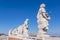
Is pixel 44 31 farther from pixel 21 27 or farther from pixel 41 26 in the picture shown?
pixel 21 27

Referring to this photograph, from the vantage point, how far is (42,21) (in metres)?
18.8

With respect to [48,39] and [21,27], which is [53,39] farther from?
[21,27]

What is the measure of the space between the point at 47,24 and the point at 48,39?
209cm

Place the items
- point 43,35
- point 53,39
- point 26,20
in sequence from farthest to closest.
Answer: point 26,20
point 43,35
point 53,39

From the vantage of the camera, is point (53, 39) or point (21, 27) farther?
point (21, 27)

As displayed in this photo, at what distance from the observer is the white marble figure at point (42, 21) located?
1865cm

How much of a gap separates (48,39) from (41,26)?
2.06 m

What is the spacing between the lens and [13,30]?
26703 mm

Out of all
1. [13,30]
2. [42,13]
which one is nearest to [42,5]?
[42,13]

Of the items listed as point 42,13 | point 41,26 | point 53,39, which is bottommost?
point 53,39

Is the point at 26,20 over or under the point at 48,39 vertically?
over

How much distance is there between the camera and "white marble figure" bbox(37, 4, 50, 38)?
1865 centimetres

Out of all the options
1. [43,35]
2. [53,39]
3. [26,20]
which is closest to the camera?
[53,39]

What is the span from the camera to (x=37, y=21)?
19.1m
